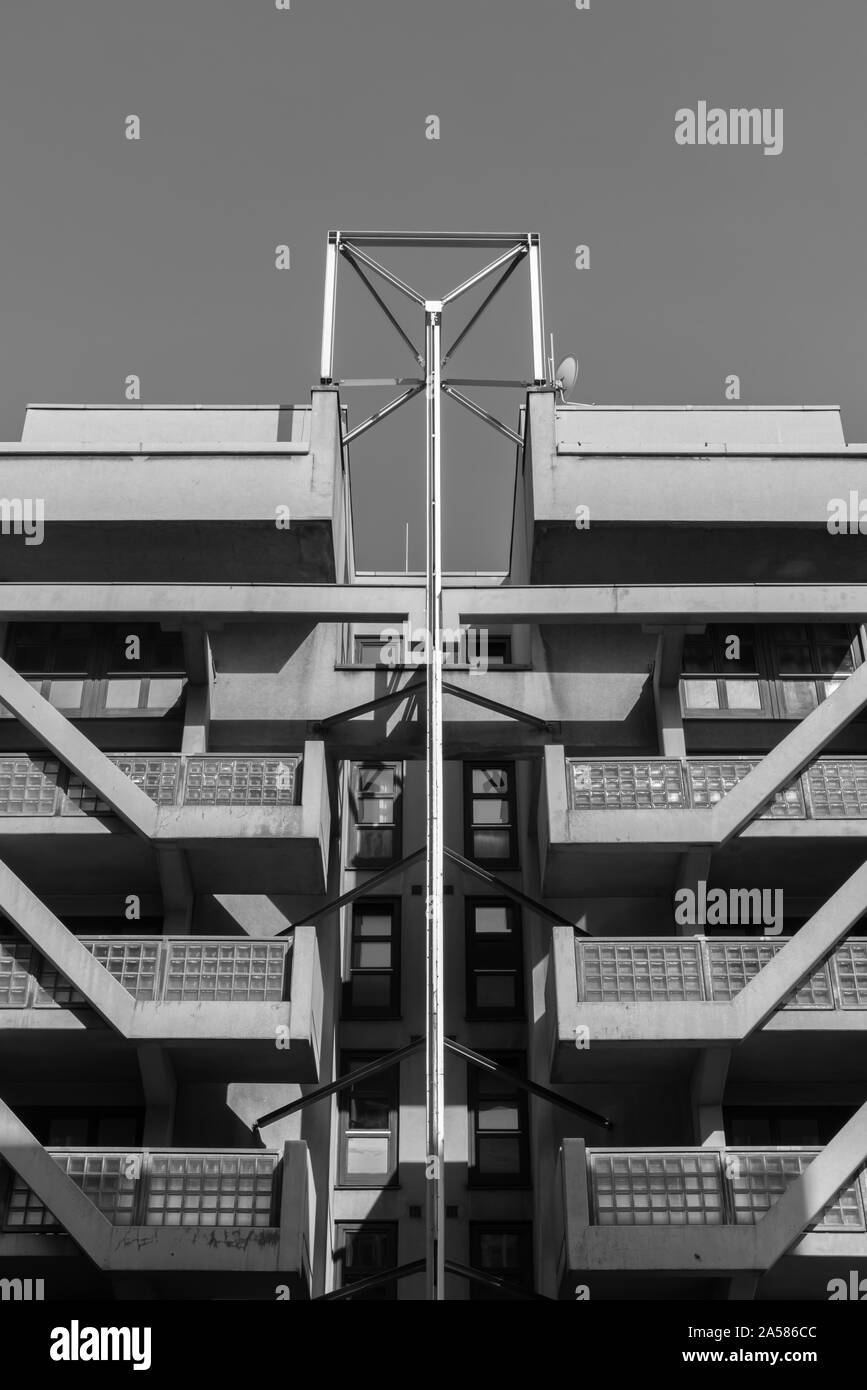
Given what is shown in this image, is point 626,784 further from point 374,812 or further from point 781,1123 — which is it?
point 374,812

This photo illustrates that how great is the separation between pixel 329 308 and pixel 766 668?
10789 millimetres

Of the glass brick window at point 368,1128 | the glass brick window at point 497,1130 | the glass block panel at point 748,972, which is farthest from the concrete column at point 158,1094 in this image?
the glass block panel at point 748,972

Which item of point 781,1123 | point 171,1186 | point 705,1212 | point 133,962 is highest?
point 133,962

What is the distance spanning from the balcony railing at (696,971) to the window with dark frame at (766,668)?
5.00 meters

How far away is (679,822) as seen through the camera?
78.5 feet

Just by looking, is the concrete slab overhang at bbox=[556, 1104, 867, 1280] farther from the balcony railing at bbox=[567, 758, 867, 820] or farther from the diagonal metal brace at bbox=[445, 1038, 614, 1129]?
the balcony railing at bbox=[567, 758, 867, 820]

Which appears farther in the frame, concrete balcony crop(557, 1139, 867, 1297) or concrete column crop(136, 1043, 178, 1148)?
concrete column crop(136, 1043, 178, 1148)

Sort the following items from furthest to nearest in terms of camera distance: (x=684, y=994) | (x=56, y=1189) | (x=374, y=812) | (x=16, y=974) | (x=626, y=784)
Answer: (x=374, y=812)
(x=626, y=784)
(x=16, y=974)
(x=684, y=994)
(x=56, y=1189)

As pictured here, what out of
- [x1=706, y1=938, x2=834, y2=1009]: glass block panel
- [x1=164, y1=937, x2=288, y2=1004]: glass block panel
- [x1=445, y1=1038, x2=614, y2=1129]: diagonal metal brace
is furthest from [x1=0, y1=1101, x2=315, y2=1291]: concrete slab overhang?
[x1=706, y1=938, x2=834, y2=1009]: glass block panel

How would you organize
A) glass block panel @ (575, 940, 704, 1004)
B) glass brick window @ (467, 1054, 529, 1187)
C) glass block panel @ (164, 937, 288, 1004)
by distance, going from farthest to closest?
1. glass brick window @ (467, 1054, 529, 1187)
2. glass block panel @ (164, 937, 288, 1004)
3. glass block panel @ (575, 940, 704, 1004)

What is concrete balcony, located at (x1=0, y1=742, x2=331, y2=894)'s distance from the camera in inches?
945

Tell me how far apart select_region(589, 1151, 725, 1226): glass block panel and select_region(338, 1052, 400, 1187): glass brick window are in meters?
5.08

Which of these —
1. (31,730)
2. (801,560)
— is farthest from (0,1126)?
(801,560)

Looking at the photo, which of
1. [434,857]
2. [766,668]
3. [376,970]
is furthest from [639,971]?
[766,668]
